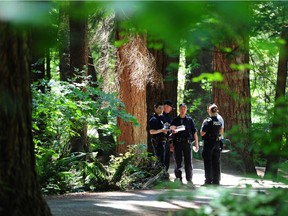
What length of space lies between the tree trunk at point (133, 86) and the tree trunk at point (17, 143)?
12.3m

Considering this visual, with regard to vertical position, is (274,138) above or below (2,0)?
below

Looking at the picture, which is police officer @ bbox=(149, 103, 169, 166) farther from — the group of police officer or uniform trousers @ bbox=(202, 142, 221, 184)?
uniform trousers @ bbox=(202, 142, 221, 184)

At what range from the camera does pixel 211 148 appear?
13.3 meters

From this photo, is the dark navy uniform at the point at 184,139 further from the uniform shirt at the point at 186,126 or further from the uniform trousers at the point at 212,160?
the uniform trousers at the point at 212,160

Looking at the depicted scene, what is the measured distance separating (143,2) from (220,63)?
1689cm

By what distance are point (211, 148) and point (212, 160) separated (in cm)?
41

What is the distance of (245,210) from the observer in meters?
4.54

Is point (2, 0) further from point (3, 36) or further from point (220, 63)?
point (220, 63)

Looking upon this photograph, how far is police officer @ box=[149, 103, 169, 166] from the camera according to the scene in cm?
1438

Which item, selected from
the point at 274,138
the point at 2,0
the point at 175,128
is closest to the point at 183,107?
the point at 175,128

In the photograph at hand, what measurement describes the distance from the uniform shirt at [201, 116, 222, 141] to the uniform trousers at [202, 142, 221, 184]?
0.66 ft

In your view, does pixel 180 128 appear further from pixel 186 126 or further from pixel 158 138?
pixel 158 138

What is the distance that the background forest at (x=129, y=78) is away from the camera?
1313mm

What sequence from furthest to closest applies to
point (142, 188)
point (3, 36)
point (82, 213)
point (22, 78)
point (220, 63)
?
point (220, 63), point (142, 188), point (82, 213), point (22, 78), point (3, 36)
